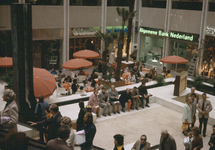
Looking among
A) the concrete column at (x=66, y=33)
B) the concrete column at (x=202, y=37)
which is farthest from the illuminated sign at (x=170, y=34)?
the concrete column at (x=66, y=33)

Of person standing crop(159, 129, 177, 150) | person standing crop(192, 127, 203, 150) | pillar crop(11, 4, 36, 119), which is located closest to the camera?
person standing crop(159, 129, 177, 150)

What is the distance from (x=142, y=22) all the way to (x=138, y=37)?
5.21ft

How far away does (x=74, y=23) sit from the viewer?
22141mm

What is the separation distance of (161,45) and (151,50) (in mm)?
1454

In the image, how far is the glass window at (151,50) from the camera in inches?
987

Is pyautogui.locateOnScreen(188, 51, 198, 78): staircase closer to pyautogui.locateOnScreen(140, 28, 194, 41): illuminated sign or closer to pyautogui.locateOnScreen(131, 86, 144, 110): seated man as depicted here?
pyautogui.locateOnScreen(140, 28, 194, 41): illuminated sign

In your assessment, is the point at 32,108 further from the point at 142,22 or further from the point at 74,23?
the point at 142,22

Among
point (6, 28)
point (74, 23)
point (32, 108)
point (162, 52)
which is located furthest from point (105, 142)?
point (162, 52)

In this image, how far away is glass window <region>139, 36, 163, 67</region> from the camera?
82.2 ft

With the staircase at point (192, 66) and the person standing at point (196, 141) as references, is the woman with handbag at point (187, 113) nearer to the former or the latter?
the person standing at point (196, 141)

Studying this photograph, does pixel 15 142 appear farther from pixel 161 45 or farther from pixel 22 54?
pixel 161 45

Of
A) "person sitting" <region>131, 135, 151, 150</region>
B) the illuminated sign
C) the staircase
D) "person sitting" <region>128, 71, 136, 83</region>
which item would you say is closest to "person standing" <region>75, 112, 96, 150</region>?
"person sitting" <region>131, 135, 151, 150</region>

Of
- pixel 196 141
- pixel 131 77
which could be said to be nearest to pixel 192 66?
pixel 131 77

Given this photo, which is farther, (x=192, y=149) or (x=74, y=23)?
(x=74, y=23)
